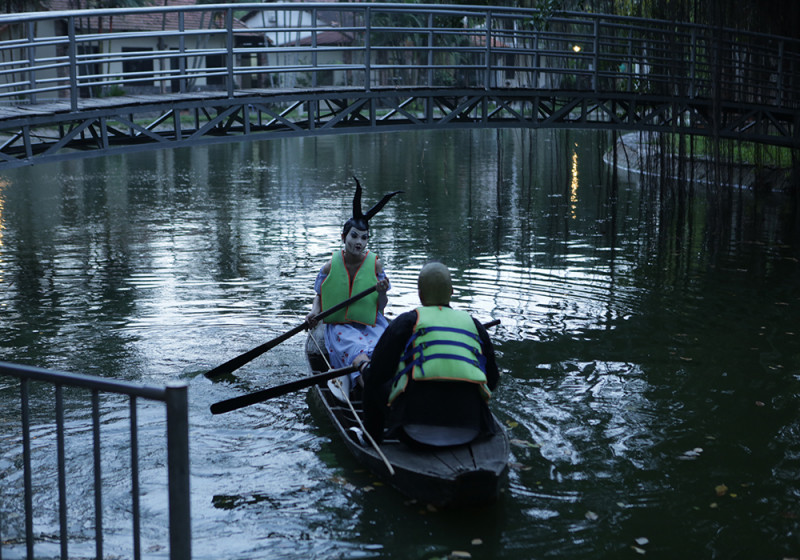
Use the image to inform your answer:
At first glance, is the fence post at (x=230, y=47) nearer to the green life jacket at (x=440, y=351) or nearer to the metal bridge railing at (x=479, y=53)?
the metal bridge railing at (x=479, y=53)

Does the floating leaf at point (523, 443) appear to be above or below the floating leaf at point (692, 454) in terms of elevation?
above

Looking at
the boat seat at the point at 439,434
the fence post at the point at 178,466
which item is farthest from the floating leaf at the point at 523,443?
the fence post at the point at 178,466

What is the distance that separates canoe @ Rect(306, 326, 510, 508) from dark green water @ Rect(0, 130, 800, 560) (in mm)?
173

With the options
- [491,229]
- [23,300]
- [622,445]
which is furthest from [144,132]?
[622,445]

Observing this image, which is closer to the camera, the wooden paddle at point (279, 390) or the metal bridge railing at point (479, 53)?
the wooden paddle at point (279, 390)

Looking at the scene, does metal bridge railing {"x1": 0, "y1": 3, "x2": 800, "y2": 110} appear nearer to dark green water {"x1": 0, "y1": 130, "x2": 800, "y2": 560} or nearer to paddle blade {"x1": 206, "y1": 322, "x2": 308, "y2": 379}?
dark green water {"x1": 0, "y1": 130, "x2": 800, "y2": 560}

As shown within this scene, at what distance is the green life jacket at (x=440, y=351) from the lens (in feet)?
20.9

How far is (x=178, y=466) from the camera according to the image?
3402 mm

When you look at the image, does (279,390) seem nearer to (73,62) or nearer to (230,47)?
(73,62)

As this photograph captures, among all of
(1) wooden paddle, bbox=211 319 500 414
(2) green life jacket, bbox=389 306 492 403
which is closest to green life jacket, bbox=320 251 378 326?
(1) wooden paddle, bbox=211 319 500 414

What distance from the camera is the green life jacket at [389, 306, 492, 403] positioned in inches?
251

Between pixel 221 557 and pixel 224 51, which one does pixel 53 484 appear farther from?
pixel 224 51

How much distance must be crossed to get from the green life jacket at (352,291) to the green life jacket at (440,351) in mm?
2101

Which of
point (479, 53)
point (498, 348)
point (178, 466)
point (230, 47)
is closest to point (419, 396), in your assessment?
point (178, 466)
